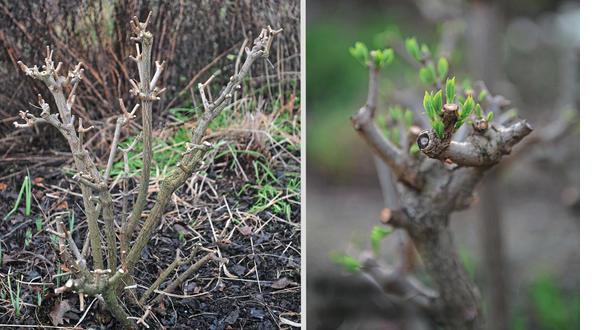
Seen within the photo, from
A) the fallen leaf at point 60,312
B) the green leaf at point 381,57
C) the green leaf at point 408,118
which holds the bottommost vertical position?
the fallen leaf at point 60,312

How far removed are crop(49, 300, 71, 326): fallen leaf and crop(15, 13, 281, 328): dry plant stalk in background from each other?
6cm

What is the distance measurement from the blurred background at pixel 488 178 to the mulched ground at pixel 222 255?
22.0 inches

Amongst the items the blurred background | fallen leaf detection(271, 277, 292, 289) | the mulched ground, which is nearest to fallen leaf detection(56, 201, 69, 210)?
the mulched ground

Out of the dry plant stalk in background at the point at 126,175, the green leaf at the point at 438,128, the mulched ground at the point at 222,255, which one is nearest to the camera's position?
the green leaf at the point at 438,128

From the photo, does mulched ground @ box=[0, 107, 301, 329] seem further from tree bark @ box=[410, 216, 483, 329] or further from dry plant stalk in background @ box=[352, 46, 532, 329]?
tree bark @ box=[410, 216, 483, 329]

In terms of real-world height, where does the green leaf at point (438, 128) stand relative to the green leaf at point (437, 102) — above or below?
below

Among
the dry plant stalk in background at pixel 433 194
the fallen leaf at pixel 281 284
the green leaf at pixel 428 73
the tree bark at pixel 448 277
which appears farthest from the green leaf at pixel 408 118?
the fallen leaf at pixel 281 284

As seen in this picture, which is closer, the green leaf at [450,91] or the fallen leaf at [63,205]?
the green leaf at [450,91]

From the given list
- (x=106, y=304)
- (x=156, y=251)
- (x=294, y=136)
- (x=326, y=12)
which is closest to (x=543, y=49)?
(x=326, y=12)

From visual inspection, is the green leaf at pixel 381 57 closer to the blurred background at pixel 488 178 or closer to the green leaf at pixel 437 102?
the green leaf at pixel 437 102

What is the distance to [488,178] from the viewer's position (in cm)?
274

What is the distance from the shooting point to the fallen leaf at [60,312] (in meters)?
2.36

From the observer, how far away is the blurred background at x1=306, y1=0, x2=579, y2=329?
2938 mm

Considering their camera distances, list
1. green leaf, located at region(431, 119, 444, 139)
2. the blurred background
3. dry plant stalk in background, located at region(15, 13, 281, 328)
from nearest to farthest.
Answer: green leaf, located at region(431, 119, 444, 139) < dry plant stalk in background, located at region(15, 13, 281, 328) < the blurred background
